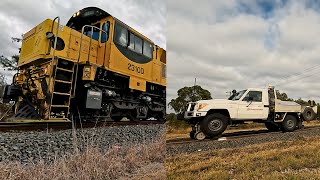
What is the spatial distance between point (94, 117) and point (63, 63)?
4.16 ft

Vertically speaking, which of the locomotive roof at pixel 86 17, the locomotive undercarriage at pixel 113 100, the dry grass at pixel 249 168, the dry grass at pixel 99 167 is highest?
the locomotive roof at pixel 86 17

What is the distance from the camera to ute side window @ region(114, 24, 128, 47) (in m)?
5.59

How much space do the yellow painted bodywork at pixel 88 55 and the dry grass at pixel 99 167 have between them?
2.76 m

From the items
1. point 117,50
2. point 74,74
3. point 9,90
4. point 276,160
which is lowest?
point 276,160

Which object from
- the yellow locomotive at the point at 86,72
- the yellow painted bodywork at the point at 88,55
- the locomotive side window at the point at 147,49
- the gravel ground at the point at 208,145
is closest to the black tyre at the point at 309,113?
the gravel ground at the point at 208,145

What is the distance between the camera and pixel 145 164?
2217 mm

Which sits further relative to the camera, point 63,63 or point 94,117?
point 94,117

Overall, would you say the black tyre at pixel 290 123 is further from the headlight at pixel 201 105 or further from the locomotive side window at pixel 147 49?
the locomotive side window at pixel 147 49

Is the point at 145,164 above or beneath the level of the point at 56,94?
beneath

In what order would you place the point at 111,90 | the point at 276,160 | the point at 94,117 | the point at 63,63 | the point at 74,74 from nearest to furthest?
the point at 276,160, the point at 63,63, the point at 74,74, the point at 94,117, the point at 111,90

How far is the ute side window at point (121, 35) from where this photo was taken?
18.3ft

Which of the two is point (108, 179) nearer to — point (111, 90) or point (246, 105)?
point (246, 105)

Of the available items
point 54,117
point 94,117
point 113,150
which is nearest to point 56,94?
point 54,117

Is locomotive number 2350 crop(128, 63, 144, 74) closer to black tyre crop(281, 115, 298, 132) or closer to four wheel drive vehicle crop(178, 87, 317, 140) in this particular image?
black tyre crop(281, 115, 298, 132)
